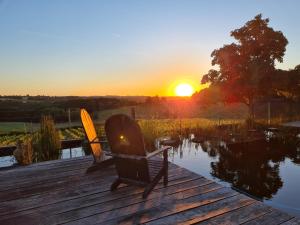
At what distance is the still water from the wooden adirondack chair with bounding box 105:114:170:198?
2.89 metres

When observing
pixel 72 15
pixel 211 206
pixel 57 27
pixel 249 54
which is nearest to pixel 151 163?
pixel 211 206

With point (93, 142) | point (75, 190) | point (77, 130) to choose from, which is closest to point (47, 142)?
point (93, 142)

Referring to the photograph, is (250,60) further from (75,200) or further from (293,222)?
(75,200)

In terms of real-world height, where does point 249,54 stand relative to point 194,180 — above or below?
above

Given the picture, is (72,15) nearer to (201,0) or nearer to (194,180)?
(201,0)

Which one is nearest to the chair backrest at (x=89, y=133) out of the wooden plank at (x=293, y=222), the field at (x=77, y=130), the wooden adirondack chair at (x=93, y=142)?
the wooden adirondack chair at (x=93, y=142)

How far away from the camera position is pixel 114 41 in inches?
462

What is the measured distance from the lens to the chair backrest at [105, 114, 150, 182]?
3.72 metres

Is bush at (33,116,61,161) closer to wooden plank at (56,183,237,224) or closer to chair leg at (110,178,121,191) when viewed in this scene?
chair leg at (110,178,121,191)

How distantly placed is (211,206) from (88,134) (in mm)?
2494

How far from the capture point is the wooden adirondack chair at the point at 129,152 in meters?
3.73

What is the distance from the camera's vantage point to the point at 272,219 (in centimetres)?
313

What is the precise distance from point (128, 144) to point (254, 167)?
16.9ft

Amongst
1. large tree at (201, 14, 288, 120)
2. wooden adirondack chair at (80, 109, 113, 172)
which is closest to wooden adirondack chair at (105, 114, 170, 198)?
wooden adirondack chair at (80, 109, 113, 172)
